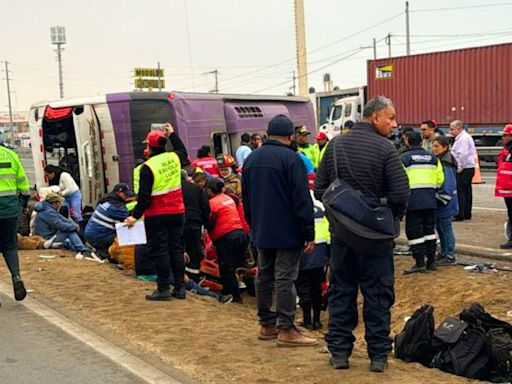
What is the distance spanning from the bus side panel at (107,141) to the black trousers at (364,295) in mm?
8457

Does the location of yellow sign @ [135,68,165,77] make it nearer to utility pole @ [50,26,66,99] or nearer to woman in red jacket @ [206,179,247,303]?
utility pole @ [50,26,66,99]

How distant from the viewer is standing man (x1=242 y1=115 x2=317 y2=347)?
17.9 feet

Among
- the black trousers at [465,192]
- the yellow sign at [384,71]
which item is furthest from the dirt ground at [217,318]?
the yellow sign at [384,71]

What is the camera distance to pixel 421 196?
8359mm

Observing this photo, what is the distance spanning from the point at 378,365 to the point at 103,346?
2.35 meters

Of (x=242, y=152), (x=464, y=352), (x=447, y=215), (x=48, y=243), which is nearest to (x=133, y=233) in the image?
(x=48, y=243)

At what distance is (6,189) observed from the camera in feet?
23.4

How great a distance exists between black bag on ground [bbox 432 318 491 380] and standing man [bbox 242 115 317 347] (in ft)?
3.49

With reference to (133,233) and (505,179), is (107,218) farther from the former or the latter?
(505,179)

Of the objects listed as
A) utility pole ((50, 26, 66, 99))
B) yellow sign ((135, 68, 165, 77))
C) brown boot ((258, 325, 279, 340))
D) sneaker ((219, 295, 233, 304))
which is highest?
utility pole ((50, 26, 66, 99))

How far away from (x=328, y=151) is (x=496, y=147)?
22943 mm

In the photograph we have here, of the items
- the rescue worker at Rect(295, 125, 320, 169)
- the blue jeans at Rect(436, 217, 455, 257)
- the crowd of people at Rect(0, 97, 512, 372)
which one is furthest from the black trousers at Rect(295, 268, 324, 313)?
the rescue worker at Rect(295, 125, 320, 169)

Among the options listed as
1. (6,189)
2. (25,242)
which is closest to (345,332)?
(6,189)

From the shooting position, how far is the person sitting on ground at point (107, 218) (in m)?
10.1
